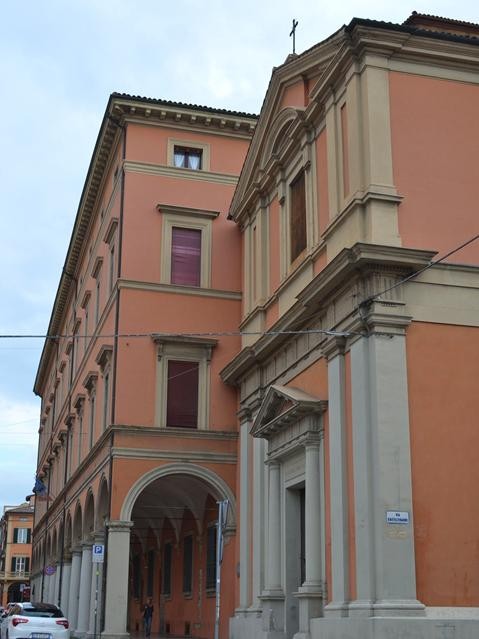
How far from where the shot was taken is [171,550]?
3388 cm

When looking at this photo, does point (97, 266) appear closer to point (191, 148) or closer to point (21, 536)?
point (191, 148)

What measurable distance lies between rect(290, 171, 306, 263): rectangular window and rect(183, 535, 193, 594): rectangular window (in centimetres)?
1256

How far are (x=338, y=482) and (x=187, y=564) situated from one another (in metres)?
14.9

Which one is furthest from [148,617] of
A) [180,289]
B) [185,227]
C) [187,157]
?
[187,157]

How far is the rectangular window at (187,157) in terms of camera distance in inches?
1153

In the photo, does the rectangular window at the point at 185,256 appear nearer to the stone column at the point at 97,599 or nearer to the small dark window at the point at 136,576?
the stone column at the point at 97,599

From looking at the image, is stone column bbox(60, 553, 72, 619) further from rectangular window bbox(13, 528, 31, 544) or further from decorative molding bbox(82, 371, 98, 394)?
rectangular window bbox(13, 528, 31, 544)

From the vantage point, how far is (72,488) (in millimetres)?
36188

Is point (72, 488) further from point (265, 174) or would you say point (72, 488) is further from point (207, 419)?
point (265, 174)

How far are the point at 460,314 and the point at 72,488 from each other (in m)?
21.9

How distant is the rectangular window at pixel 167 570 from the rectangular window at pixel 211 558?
516cm

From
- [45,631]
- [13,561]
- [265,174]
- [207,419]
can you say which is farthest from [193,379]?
[13,561]

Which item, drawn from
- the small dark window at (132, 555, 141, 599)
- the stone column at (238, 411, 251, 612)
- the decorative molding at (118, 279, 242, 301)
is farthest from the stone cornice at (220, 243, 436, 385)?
the small dark window at (132, 555, 141, 599)

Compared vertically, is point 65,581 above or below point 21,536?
below
